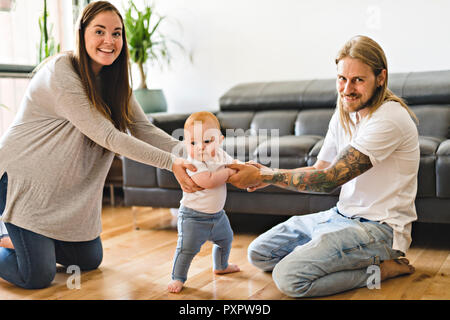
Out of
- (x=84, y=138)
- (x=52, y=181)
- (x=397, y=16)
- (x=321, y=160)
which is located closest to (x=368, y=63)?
(x=321, y=160)

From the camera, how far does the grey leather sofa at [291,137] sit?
2.23 metres

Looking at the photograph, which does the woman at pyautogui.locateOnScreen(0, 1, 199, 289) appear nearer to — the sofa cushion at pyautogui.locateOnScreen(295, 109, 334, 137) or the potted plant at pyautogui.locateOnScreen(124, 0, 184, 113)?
the sofa cushion at pyautogui.locateOnScreen(295, 109, 334, 137)

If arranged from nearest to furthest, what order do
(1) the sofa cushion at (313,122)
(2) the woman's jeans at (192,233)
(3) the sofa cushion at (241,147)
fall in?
1. (2) the woman's jeans at (192,233)
2. (3) the sofa cushion at (241,147)
3. (1) the sofa cushion at (313,122)

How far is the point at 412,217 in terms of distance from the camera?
1.81 metres

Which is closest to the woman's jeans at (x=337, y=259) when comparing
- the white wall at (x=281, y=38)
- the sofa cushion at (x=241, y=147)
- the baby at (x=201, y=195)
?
the baby at (x=201, y=195)

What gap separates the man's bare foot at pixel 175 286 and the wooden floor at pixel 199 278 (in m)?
0.02

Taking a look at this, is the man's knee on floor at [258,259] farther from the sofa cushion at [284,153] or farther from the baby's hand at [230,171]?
the sofa cushion at [284,153]

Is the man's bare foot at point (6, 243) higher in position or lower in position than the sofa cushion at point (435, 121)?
lower

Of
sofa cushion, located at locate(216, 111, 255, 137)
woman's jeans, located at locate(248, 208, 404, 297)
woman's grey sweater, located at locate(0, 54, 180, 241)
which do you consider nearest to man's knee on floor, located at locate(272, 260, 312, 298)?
woman's jeans, located at locate(248, 208, 404, 297)

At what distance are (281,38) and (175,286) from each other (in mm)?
2277

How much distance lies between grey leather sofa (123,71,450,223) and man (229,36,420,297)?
0.46 metres

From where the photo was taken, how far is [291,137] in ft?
9.01

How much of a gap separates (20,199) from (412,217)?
1.40 m
